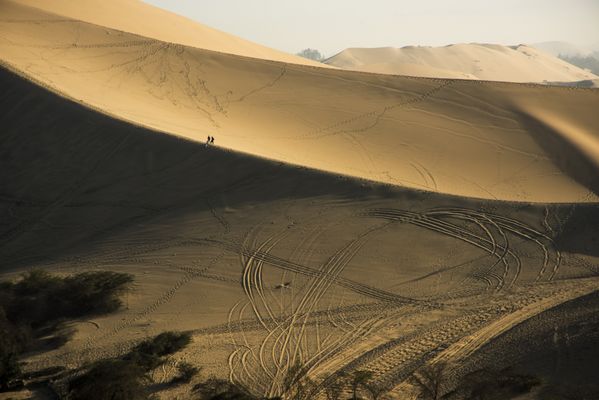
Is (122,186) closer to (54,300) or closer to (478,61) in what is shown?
(54,300)

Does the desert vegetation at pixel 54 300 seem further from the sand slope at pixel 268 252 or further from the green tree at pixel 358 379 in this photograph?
the green tree at pixel 358 379

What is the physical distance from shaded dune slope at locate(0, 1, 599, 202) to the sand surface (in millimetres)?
117

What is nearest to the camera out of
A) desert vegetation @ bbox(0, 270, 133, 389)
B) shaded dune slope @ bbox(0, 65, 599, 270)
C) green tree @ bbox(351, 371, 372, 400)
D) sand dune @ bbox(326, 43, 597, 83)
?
green tree @ bbox(351, 371, 372, 400)

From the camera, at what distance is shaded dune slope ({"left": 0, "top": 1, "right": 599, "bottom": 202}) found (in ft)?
68.3

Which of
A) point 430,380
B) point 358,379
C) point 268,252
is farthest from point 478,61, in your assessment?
point 358,379

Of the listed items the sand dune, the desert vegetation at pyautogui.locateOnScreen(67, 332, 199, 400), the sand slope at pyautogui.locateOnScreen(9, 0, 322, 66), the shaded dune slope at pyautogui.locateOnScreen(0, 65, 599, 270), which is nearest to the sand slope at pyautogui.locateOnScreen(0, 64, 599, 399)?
the shaded dune slope at pyautogui.locateOnScreen(0, 65, 599, 270)

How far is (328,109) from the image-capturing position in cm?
2584

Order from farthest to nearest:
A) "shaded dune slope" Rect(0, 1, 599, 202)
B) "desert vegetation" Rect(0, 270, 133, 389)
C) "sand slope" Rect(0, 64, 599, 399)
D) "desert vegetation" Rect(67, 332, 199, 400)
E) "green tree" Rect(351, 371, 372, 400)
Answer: "shaded dune slope" Rect(0, 1, 599, 202) < "desert vegetation" Rect(0, 270, 133, 389) < "sand slope" Rect(0, 64, 599, 399) < "green tree" Rect(351, 371, 372, 400) < "desert vegetation" Rect(67, 332, 199, 400)

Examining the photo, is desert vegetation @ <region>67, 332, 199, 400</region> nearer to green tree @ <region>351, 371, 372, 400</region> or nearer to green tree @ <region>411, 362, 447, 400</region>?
green tree @ <region>351, 371, 372, 400</region>

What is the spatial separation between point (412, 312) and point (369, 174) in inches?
333

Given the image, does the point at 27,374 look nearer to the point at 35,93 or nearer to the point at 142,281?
the point at 142,281

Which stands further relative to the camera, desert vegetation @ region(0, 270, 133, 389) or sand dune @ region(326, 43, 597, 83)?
sand dune @ region(326, 43, 597, 83)

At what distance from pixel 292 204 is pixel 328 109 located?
33.1 ft

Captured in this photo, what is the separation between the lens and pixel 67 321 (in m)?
12.4
